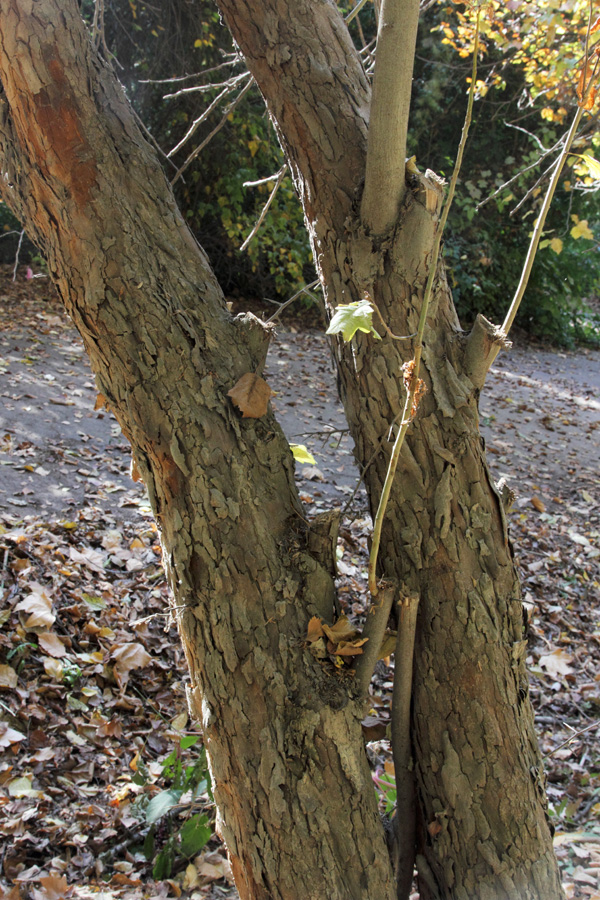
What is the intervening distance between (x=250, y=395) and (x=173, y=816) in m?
1.72

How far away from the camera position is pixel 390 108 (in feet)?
4.88

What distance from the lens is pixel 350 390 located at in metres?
1.74

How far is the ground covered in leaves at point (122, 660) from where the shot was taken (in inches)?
84.0

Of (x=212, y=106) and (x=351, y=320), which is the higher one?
(x=212, y=106)

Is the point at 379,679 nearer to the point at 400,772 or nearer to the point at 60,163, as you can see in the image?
the point at 400,772

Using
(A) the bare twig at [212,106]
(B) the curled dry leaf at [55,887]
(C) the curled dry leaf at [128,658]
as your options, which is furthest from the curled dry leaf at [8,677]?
(A) the bare twig at [212,106]

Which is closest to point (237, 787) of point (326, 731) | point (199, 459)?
point (326, 731)

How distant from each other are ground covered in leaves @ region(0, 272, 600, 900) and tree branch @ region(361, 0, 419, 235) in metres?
0.72

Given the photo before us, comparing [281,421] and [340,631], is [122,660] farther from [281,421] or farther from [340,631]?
[281,421]

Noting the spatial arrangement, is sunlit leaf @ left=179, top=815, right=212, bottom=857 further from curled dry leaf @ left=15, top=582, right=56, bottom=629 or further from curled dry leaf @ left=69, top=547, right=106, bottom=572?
curled dry leaf @ left=69, top=547, right=106, bottom=572

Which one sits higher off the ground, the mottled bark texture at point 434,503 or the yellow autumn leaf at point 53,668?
the mottled bark texture at point 434,503

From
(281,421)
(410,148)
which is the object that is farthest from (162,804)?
(410,148)

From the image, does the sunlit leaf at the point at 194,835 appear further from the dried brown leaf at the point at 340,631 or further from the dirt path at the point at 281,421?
the dirt path at the point at 281,421

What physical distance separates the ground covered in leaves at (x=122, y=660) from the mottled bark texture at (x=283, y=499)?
1.67ft
